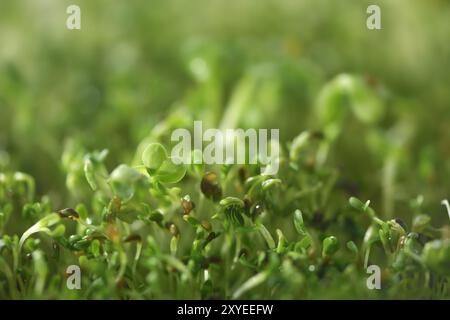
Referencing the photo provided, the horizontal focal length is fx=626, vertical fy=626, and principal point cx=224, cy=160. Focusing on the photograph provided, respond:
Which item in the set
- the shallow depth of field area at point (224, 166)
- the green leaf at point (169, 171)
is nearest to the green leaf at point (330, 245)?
the shallow depth of field area at point (224, 166)

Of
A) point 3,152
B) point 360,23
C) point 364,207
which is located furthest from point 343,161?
point 3,152

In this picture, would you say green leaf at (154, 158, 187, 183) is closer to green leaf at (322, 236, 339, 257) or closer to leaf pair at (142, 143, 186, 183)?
leaf pair at (142, 143, 186, 183)

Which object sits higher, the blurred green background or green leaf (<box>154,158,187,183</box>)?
the blurred green background

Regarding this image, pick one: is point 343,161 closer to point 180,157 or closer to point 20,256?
point 180,157

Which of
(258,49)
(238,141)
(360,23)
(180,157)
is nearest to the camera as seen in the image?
(180,157)

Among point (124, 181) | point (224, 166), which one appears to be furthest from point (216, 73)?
point (124, 181)

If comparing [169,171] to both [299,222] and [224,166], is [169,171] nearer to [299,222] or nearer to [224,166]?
[224,166]

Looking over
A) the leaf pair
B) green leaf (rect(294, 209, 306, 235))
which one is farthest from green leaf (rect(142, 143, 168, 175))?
green leaf (rect(294, 209, 306, 235))
